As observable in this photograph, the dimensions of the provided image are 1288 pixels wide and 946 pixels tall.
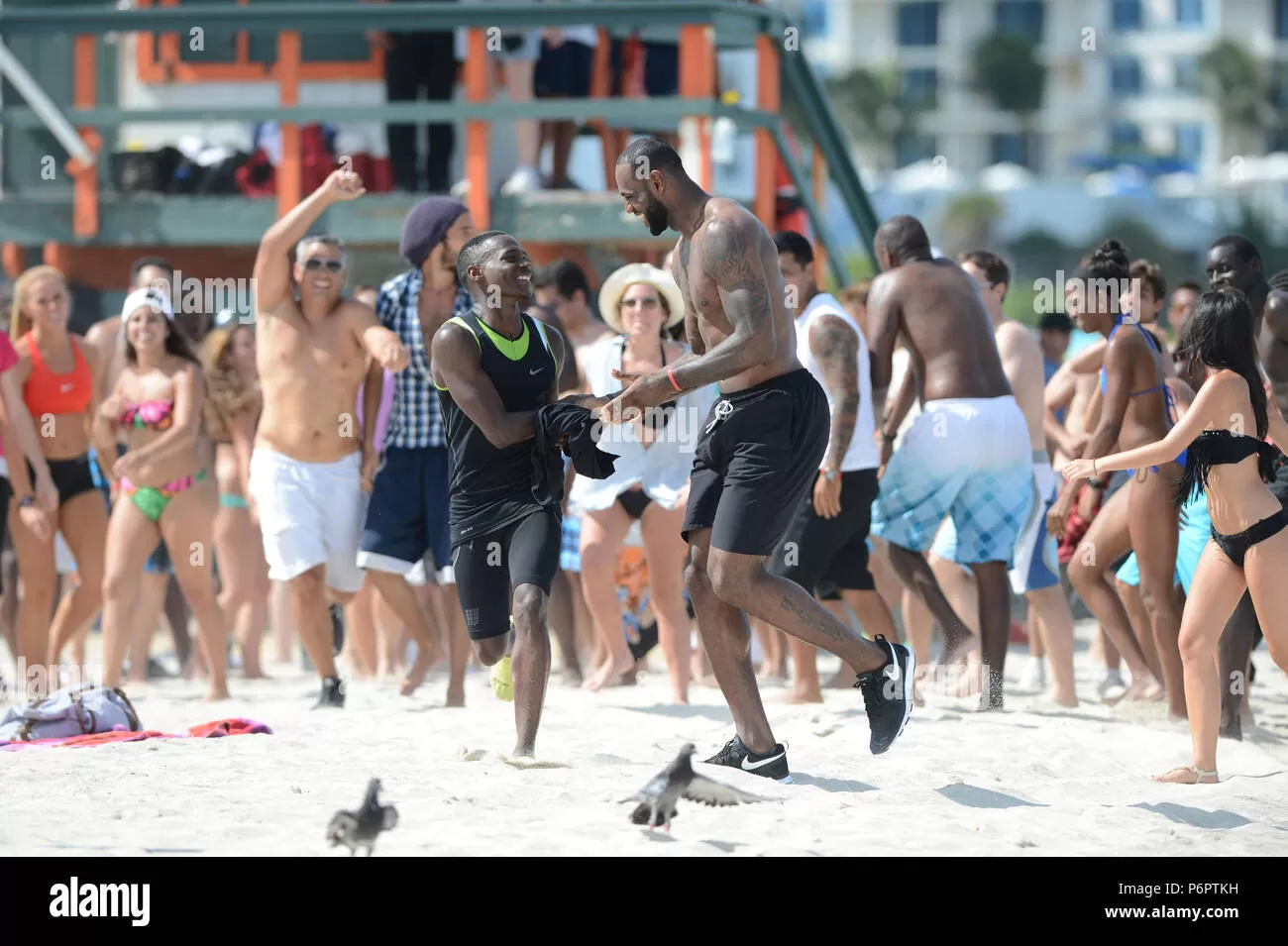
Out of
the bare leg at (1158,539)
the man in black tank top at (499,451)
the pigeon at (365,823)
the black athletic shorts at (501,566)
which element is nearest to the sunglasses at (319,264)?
the man in black tank top at (499,451)

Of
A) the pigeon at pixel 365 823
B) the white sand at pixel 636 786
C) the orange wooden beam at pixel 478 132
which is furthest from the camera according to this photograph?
the orange wooden beam at pixel 478 132

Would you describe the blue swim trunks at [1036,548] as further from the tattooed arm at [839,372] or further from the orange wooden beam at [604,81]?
the orange wooden beam at [604,81]

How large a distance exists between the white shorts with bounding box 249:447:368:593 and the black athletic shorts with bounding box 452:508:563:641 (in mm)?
1382

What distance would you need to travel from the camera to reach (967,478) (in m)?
7.07

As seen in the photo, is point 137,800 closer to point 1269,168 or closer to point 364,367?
point 364,367

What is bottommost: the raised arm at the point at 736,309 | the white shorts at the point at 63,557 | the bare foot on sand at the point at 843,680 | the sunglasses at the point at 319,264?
the bare foot on sand at the point at 843,680

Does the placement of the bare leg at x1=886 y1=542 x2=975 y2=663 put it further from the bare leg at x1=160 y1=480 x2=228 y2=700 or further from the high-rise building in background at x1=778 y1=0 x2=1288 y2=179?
the high-rise building in background at x1=778 y1=0 x2=1288 y2=179

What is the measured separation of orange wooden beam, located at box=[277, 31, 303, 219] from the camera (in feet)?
35.8

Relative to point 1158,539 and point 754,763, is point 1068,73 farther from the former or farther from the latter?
point 754,763

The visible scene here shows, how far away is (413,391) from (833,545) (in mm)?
1780

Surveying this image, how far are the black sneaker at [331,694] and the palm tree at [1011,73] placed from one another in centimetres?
9466

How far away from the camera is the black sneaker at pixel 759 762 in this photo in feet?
17.1
